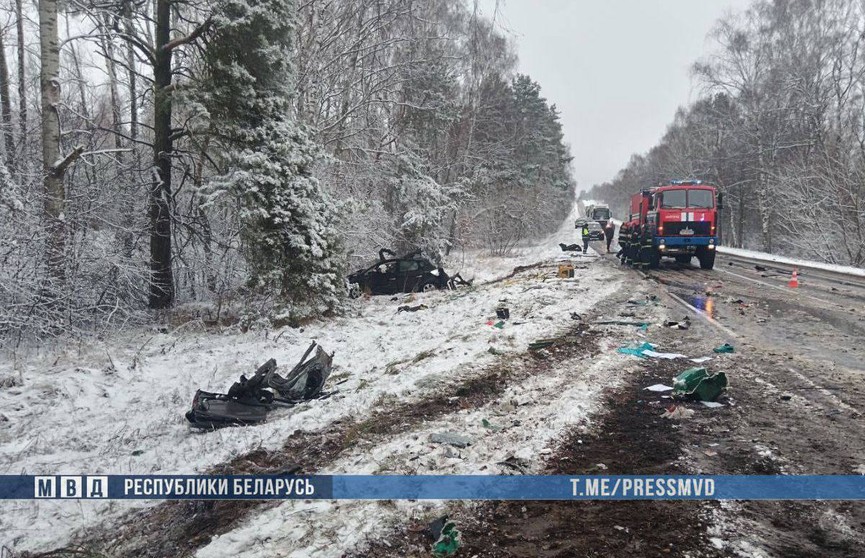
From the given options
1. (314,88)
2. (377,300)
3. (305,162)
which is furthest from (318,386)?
(314,88)

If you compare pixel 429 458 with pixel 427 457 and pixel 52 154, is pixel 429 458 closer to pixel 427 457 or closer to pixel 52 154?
pixel 427 457

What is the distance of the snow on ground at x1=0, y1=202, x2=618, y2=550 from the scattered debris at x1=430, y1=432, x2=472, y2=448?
1177mm

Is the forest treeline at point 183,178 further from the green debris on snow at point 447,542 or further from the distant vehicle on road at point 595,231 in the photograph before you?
the distant vehicle on road at point 595,231

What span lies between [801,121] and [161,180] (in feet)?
119

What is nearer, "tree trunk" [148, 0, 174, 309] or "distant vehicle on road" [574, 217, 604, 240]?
"tree trunk" [148, 0, 174, 309]

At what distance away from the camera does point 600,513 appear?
3.19m

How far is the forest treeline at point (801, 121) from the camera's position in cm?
2297

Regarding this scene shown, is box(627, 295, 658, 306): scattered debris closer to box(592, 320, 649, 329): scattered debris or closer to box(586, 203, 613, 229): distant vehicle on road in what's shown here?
box(592, 320, 649, 329): scattered debris

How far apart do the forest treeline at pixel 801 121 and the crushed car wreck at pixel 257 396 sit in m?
25.6

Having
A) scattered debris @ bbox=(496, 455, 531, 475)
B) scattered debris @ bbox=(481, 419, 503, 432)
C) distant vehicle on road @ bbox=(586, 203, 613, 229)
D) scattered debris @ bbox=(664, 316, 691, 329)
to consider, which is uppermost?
distant vehicle on road @ bbox=(586, 203, 613, 229)

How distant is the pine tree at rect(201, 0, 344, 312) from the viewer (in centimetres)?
980

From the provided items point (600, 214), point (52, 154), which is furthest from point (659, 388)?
point (600, 214)

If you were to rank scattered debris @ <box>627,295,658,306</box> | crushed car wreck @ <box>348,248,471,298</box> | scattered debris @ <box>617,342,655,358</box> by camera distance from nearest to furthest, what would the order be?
1. scattered debris @ <box>617,342,655,358</box>
2. scattered debris @ <box>627,295,658,306</box>
3. crushed car wreck @ <box>348,248,471,298</box>

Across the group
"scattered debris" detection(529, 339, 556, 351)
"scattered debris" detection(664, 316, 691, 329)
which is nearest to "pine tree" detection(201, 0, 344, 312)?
"scattered debris" detection(529, 339, 556, 351)
